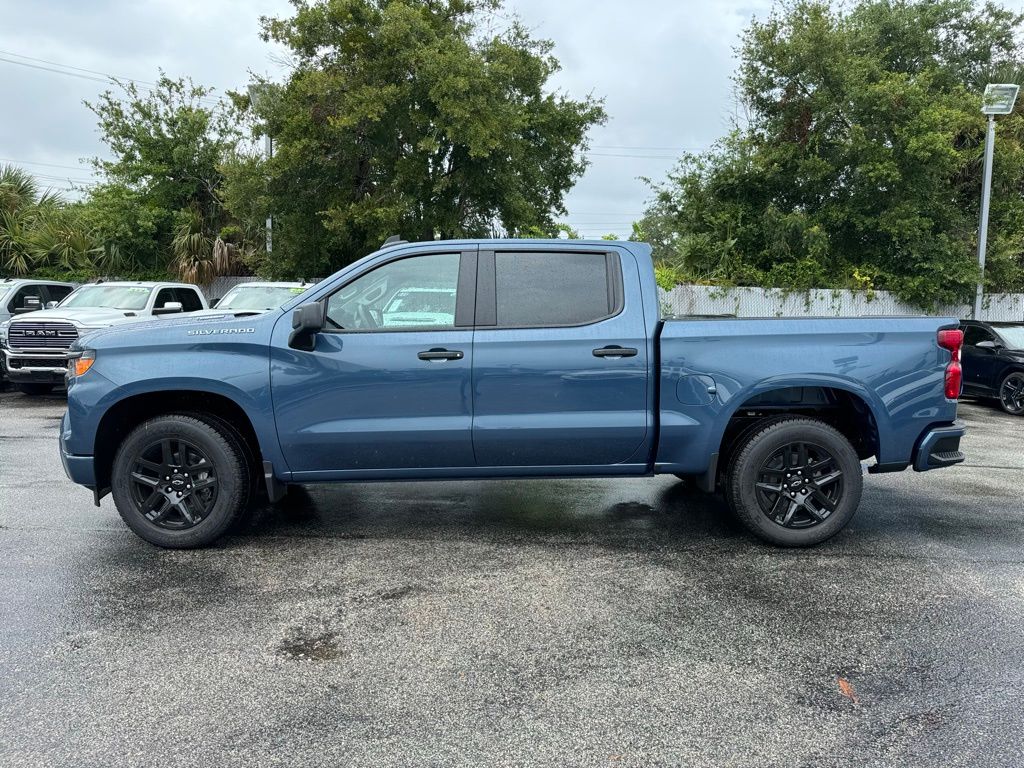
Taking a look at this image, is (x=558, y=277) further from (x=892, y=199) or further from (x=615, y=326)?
(x=892, y=199)

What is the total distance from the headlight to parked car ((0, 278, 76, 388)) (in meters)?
8.59

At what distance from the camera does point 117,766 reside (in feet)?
8.73

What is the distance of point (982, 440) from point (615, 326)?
686 cm

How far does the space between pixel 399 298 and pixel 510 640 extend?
225 cm

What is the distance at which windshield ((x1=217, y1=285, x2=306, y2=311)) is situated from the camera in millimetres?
12508

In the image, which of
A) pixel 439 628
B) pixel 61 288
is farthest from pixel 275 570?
pixel 61 288

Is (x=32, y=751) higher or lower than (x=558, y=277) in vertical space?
lower

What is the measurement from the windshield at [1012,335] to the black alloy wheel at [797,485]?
9060 mm

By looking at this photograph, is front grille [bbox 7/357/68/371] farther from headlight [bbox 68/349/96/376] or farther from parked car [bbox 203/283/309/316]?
headlight [bbox 68/349/96/376]

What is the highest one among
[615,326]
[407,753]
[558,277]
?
[558,277]

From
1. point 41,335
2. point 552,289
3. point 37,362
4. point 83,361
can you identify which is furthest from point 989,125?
point 37,362

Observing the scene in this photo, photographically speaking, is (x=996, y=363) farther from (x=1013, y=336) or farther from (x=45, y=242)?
(x=45, y=242)

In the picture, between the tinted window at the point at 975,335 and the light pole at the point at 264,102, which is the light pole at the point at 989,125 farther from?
the light pole at the point at 264,102

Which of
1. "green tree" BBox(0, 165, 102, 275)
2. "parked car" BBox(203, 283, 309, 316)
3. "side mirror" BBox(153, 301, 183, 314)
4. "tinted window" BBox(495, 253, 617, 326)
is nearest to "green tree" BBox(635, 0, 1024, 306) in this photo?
"parked car" BBox(203, 283, 309, 316)
